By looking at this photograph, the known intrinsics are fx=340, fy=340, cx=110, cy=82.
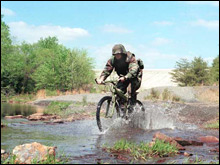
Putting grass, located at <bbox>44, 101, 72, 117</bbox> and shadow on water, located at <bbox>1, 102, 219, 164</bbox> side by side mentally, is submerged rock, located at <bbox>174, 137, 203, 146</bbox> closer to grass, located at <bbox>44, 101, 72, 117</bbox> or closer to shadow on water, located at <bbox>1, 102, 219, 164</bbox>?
shadow on water, located at <bbox>1, 102, 219, 164</bbox>

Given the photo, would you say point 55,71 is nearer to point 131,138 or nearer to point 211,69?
point 211,69

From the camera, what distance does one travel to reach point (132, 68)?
28.1 ft

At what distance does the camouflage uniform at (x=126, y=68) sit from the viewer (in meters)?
8.48

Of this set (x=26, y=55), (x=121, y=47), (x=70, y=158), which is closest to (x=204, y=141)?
(x=121, y=47)

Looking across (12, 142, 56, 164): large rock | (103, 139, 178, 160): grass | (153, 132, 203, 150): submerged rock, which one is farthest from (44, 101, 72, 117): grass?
(12, 142, 56, 164): large rock

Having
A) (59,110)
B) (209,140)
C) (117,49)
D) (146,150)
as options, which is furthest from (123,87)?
(59,110)

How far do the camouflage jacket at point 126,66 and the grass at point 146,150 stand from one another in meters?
2.66

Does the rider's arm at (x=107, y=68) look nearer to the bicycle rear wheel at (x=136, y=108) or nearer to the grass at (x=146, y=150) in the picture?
the bicycle rear wheel at (x=136, y=108)

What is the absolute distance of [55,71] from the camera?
133ft

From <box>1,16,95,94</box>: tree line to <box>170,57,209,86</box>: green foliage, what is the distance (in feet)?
34.2

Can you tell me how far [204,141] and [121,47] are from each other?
116 inches

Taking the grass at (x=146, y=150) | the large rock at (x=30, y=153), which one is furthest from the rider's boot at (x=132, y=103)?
the large rock at (x=30, y=153)

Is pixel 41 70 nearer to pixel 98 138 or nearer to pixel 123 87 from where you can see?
pixel 123 87

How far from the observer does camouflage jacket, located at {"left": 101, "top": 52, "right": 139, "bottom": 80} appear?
336 inches
